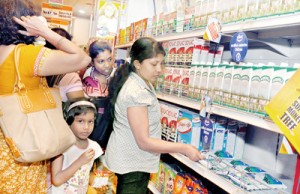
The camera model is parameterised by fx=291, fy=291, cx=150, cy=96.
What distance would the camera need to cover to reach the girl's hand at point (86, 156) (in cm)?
194

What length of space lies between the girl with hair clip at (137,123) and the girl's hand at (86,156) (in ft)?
0.48

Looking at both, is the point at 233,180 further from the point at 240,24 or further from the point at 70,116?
the point at 70,116

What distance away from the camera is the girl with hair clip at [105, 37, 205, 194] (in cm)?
160

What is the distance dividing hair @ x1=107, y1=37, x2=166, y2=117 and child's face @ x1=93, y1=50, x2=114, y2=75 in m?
0.73

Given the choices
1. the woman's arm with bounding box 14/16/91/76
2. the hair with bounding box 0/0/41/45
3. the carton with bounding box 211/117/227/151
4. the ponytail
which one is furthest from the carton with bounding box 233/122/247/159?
the hair with bounding box 0/0/41/45

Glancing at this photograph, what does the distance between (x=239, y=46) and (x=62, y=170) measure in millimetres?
1350

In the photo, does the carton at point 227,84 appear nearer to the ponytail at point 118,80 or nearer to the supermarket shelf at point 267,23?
the supermarket shelf at point 267,23

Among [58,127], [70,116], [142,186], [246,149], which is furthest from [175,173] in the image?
[58,127]

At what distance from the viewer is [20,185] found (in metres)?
1.50

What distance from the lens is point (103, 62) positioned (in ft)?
8.54

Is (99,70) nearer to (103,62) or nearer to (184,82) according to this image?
(103,62)

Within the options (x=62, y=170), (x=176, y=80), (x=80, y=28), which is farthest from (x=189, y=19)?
(x=80, y=28)

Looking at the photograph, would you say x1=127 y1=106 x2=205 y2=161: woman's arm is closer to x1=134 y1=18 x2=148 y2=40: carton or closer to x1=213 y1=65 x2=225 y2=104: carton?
x1=213 y1=65 x2=225 y2=104: carton

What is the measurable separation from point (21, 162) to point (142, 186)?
2.50 feet
